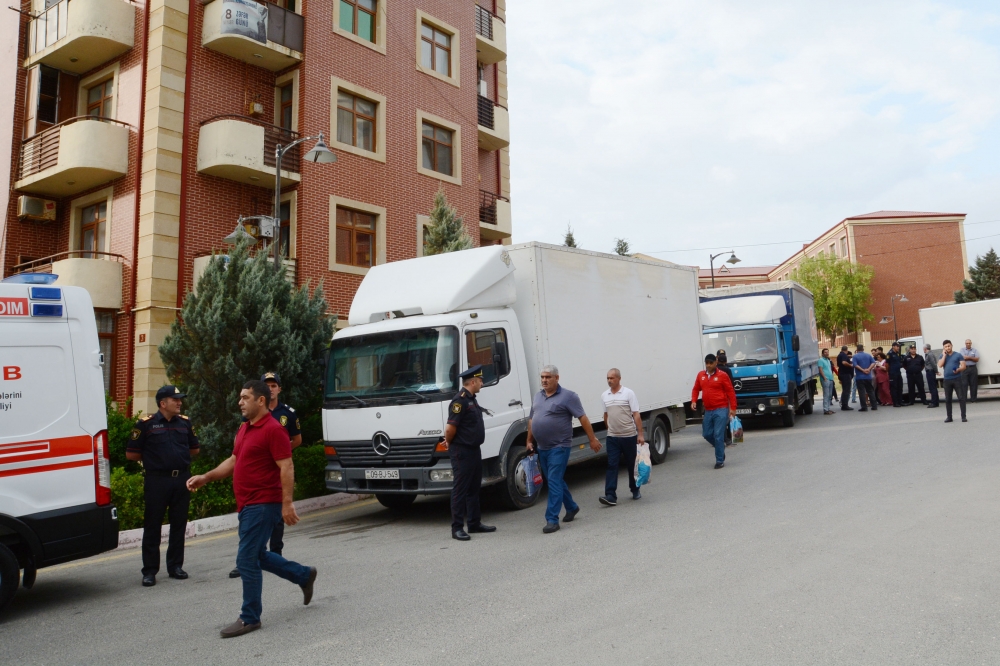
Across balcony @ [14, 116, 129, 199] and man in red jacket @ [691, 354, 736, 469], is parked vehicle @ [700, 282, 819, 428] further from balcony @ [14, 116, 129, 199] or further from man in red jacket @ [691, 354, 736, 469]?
balcony @ [14, 116, 129, 199]

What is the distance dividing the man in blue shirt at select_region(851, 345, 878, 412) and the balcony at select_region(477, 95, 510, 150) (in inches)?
479

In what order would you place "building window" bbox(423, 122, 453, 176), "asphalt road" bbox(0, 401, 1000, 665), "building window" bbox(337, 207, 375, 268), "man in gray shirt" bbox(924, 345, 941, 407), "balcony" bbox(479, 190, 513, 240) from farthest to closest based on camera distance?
1. "balcony" bbox(479, 190, 513, 240)
2. "building window" bbox(423, 122, 453, 176)
3. "man in gray shirt" bbox(924, 345, 941, 407)
4. "building window" bbox(337, 207, 375, 268)
5. "asphalt road" bbox(0, 401, 1000, 665)

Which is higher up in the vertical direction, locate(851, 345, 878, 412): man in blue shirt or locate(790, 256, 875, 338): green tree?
locate(790, 256, 875, 338): green tree

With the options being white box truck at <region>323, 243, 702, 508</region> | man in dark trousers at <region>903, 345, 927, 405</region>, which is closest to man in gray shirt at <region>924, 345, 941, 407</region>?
man in dark trousers at <region>903, 345, 927, 405</region>

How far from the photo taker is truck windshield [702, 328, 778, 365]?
17.4 metres

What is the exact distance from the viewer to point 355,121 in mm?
19375

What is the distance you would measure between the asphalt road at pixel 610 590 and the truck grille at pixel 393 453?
795 mm

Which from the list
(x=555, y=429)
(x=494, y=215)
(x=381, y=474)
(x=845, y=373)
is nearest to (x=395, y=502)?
(x=381, y=474)

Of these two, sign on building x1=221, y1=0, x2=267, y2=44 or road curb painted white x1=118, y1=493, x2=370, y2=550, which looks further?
sign on building x1=221, y1=0, x2=267, y2=44

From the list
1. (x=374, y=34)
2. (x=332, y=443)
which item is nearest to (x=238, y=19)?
(x=374, y=34)

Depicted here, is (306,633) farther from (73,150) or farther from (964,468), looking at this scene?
(73,150)

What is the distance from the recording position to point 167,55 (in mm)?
16359

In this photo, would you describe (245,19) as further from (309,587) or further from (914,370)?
(914,370)

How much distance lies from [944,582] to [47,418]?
686 centimetres
